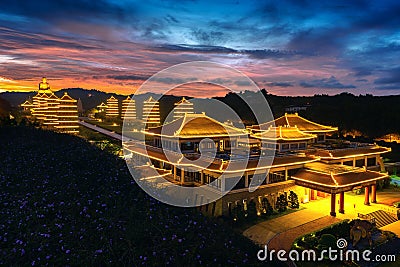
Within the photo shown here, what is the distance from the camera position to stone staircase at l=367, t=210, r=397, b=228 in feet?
60.9

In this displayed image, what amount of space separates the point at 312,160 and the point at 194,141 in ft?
28.9

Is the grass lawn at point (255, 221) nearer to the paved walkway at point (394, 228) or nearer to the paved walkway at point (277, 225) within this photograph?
the paved walkway at point (277, 225)

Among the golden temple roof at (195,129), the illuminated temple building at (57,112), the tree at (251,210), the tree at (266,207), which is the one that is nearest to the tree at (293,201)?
the tree at (266,207)

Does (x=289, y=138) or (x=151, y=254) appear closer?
(x=151, y=254)

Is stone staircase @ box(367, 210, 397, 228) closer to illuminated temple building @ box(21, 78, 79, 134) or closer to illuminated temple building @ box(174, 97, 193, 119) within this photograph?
illuminated temple building @ box(174, 97, 193, 119)

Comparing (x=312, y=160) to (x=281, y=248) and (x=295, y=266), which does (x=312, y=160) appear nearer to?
(x=281, y=248)

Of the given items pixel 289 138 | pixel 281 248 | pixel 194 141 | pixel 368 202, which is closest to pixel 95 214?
pixel 281 248

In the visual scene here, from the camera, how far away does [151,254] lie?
578cm

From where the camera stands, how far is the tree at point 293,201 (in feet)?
66.3

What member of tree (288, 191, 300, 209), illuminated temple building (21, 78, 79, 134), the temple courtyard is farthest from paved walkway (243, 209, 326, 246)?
illuminated temple building (21, 78, 79, 134)

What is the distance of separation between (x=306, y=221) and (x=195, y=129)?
10286mm

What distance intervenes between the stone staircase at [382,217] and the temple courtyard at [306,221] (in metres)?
0.31

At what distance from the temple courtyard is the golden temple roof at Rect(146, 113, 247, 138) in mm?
8202

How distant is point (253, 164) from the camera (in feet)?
62.6
